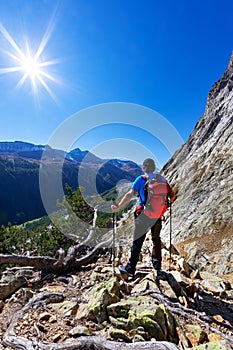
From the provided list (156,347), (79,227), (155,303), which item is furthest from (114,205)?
(79,227)

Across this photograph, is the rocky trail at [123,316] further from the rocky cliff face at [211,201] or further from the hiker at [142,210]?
the rocky cliff face at [211,201]

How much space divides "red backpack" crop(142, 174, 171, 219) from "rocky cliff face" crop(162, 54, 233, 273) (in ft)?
25.7

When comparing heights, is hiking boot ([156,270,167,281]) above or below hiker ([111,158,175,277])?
below

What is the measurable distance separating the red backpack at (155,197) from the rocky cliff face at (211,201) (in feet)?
25.7

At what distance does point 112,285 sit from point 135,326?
1.32m

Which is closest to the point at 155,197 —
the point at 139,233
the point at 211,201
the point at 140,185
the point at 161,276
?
the point at 140,185

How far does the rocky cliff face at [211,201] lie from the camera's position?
54.2 ft

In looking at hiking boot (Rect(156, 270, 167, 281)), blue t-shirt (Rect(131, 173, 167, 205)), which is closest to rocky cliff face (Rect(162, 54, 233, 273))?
hiking boot (Rect(156, 270, 167, 281))

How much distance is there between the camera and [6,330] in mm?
4852

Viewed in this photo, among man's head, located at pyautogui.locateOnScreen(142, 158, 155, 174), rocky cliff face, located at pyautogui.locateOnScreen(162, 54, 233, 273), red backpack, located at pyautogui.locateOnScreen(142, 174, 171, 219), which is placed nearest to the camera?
red backpack, located at pyautogui.locateOnScreen(142, 174, 171, 219)

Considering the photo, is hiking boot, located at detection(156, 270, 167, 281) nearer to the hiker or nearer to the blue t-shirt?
the hiker

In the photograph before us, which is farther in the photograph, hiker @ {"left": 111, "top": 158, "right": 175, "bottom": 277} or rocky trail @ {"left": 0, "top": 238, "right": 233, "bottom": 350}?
hiker @ {"left": 111, "top": 158, "right": 175, "bottom": 277}

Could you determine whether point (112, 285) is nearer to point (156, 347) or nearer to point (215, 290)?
point (156, 347)

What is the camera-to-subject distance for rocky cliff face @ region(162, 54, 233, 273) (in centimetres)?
1651
